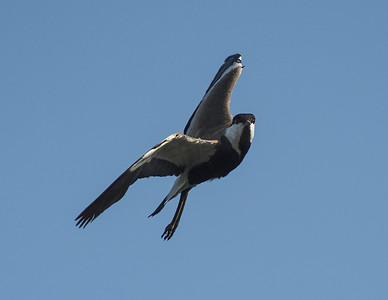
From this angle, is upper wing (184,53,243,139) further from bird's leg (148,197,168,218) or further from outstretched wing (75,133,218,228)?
bird's leg (148,197,168,218)

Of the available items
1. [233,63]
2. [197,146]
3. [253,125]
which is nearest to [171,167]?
[197,146]

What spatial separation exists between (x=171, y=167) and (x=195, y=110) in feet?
8.38

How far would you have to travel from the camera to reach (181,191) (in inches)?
419

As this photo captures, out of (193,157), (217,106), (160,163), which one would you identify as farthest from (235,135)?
(217,106)

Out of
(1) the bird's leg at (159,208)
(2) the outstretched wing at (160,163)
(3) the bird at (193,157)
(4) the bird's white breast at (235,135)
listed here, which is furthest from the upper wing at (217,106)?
(1) the bird's leg at (159,208)

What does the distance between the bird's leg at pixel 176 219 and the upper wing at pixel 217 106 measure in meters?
0.88

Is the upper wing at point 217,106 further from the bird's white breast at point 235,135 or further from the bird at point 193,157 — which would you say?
the bird's white breast at point 235,135

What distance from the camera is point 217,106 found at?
12070 mm

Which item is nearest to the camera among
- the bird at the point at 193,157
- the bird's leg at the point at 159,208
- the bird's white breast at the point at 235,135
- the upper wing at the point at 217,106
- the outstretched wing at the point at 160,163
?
the outstretched wing at the point at 160,163

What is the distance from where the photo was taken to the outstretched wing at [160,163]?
8672mm

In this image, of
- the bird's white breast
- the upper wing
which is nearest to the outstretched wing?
the bird's white breast

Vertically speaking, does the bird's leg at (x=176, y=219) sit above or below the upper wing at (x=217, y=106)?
below

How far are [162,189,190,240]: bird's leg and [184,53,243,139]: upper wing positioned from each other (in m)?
0.88

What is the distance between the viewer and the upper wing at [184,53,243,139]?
11.5 meters
